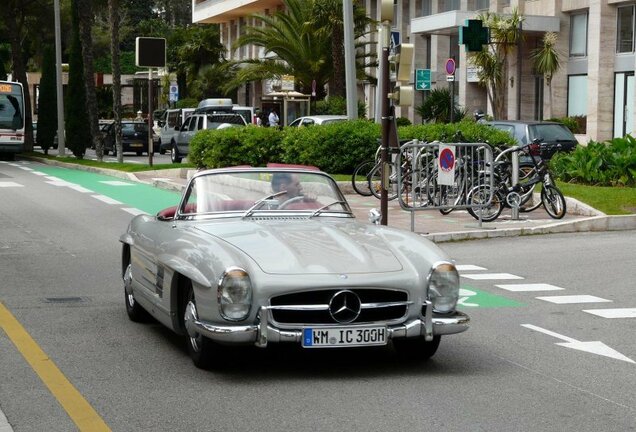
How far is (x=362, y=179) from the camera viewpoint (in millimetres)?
25609

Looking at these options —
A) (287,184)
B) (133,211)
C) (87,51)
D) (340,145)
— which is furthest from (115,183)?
(287,184)

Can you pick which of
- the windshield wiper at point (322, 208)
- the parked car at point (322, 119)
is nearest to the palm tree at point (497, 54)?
the parked car at point (322, 119)

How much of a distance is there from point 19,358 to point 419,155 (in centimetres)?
1168

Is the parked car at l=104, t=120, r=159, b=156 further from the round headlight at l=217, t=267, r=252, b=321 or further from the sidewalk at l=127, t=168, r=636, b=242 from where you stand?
the round headlight at l=217, t=267, r=252, b=321

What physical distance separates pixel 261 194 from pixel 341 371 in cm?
190

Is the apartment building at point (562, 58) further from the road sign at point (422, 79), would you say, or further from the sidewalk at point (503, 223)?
the sidewalk at point (503, 223)

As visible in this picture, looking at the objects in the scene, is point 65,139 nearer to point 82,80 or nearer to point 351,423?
point 82,80

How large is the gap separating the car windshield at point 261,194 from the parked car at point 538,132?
17295mm

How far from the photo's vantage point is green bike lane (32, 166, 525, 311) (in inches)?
494

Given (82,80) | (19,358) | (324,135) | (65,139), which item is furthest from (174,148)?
(19,358)

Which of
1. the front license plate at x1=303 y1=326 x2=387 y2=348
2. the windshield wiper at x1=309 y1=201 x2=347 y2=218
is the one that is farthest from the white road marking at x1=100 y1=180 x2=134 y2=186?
the front license plate at x1=303 y1=326 x2=387 y2=348

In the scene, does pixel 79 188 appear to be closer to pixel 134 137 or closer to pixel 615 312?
pixel 615 312

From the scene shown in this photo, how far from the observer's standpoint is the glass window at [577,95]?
1775 inches

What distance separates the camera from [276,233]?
8695mm
